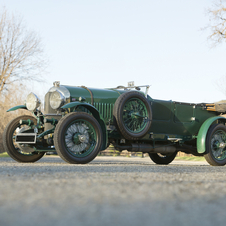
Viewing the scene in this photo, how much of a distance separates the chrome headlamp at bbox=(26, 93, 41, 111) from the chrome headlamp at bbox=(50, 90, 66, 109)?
1.29ft

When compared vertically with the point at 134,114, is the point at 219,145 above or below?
below

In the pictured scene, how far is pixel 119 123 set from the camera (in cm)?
762

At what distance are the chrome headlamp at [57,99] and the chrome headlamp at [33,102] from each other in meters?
0.39

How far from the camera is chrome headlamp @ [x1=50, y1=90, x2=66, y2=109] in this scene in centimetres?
761

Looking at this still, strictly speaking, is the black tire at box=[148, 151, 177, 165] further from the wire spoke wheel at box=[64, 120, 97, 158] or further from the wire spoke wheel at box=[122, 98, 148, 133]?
the wire spoke wheel at box=[64, 120, 97, 158]

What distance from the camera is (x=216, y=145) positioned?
903 centimetres

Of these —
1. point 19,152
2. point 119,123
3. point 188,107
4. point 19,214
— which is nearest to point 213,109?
point 188,107

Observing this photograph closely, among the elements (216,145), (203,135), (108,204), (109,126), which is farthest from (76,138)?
(108,204)

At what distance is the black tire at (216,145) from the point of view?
8.85 m

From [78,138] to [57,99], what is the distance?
4.03 feet

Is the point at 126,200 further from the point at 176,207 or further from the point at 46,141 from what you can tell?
the point at 46,141

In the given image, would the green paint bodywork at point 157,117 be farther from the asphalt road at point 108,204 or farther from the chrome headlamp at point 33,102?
the asphalt road at point 108,204

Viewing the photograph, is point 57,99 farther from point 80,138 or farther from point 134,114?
point 134,114

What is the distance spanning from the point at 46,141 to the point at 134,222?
19.2 feet
